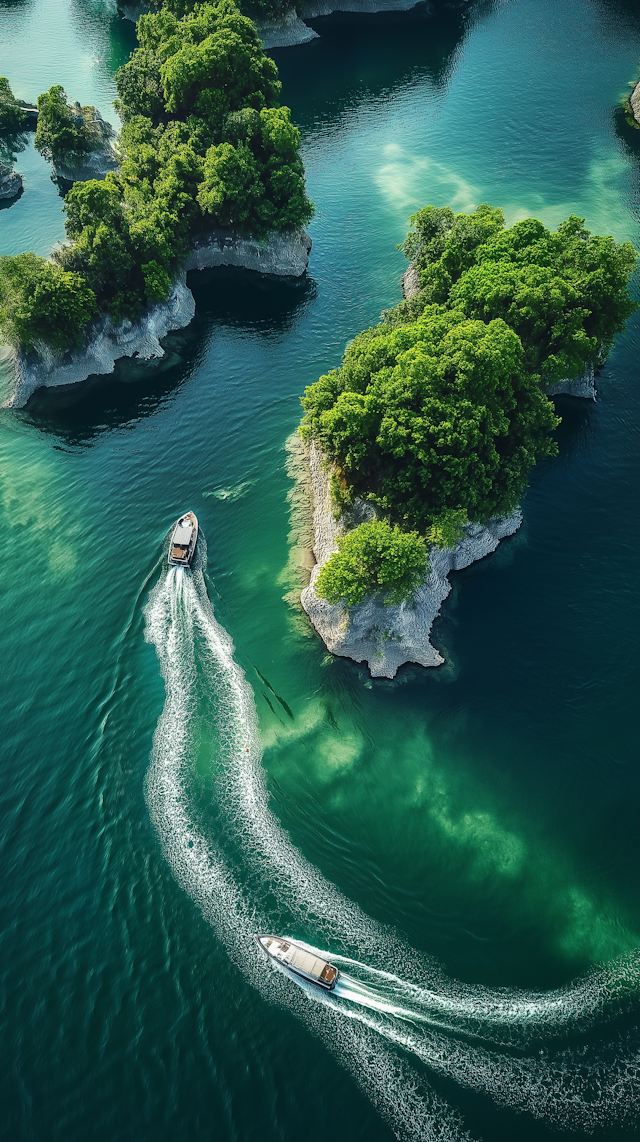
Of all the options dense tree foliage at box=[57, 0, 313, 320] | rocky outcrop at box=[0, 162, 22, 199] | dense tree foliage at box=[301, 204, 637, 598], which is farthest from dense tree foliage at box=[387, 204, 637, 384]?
rocky outcrop at box=[0, 162, 22, 199]

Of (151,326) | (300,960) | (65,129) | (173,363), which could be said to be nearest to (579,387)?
(173,363)

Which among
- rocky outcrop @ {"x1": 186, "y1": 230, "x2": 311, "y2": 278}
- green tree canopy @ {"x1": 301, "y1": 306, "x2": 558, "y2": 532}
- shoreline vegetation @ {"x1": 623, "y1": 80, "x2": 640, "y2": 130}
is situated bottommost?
green tree canopy @ {"x1": 301, "y1": 306, "x2": 558, "y2": 532}

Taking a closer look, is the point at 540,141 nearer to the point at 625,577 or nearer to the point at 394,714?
the point at 625,577

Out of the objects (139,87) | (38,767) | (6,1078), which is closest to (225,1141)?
(6,1078)

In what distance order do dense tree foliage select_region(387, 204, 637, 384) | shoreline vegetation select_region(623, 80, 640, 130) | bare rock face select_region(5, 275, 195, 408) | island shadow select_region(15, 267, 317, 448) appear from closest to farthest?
dense tree foliage select_region(387, 204, 637, 384)
island shadow select_region(15, 267, 317, 448)
bare rock face select_region(5, 275, 195, 408)
shoreline vegetation select_region(623, 80, 640, 130)

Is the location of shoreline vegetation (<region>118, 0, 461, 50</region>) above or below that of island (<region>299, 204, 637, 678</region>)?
above

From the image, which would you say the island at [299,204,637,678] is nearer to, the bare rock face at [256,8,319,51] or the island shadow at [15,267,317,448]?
the island shadow at [15,267,317,448]

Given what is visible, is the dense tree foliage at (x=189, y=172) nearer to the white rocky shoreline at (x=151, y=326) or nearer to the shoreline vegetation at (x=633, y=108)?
the white rocky shoreline at (x=151, y=326)
